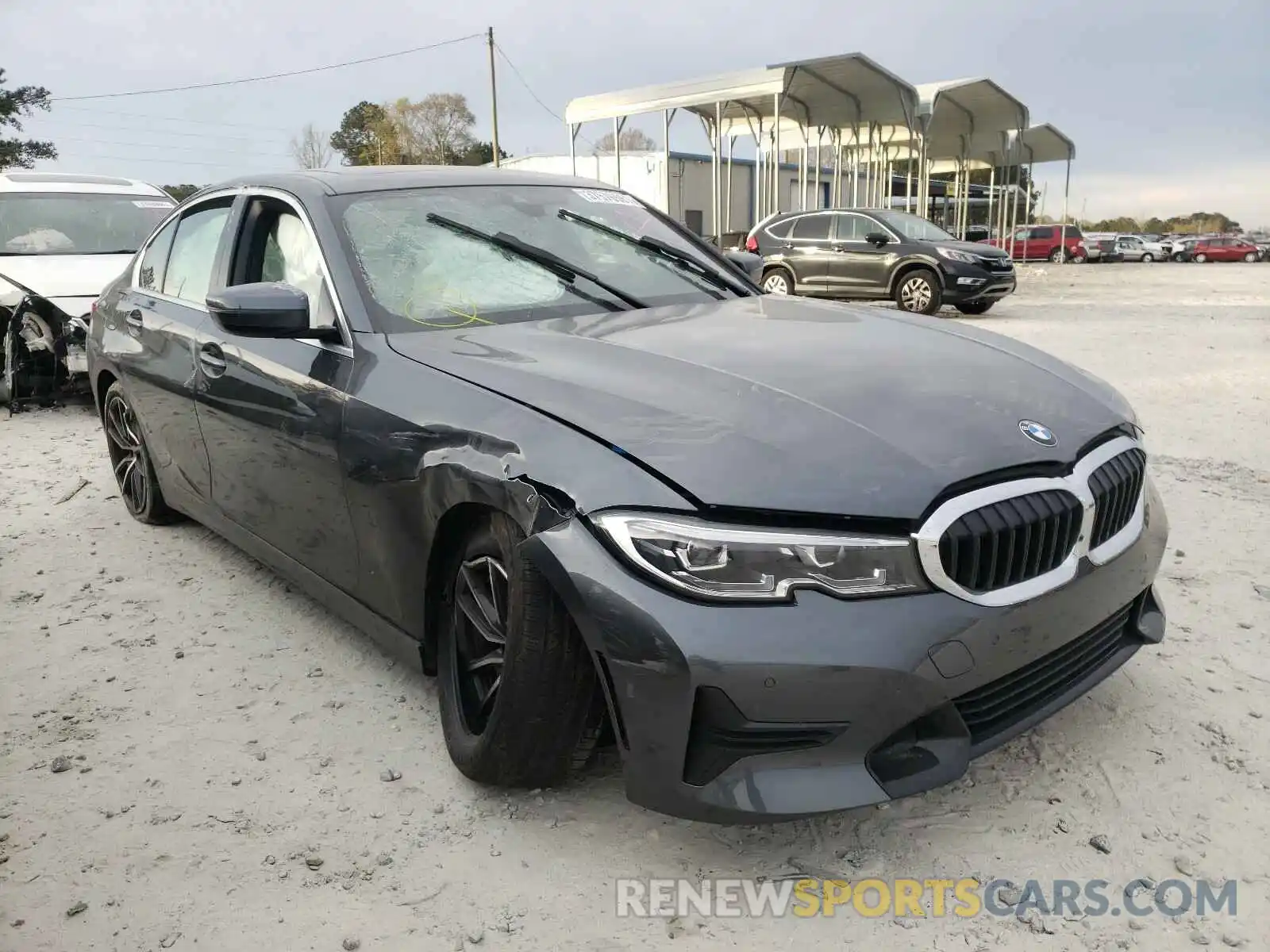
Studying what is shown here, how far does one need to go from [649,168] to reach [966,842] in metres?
33.3

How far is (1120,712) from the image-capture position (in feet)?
8.86

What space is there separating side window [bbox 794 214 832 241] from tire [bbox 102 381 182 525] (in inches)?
483

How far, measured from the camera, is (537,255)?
309 cm

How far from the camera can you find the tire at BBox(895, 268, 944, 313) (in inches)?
551

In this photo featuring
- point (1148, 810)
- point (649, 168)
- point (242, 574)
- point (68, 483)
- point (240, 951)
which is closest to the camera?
point (240, 951)

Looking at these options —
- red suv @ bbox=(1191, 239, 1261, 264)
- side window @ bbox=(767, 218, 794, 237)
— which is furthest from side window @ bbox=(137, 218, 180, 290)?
red suv @ bbox=(1191, 239, 1261, 264)

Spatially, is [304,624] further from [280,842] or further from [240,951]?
[240,951]

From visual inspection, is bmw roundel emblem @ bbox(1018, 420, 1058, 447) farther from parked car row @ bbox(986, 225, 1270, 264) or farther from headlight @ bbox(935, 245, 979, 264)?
parked car row @ bbox(986, 225, 1270, 264)

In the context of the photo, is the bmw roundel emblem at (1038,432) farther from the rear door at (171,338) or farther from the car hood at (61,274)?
the car hood at (61,274)

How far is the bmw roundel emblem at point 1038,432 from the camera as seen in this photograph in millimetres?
2129

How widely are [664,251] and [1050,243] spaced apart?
3953 centimetres

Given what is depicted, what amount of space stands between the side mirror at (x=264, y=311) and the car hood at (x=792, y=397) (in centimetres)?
29

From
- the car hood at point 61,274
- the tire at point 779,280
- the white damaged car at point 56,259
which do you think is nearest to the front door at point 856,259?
the tire at point 779,280

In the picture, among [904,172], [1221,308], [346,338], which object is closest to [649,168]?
[904,172]
